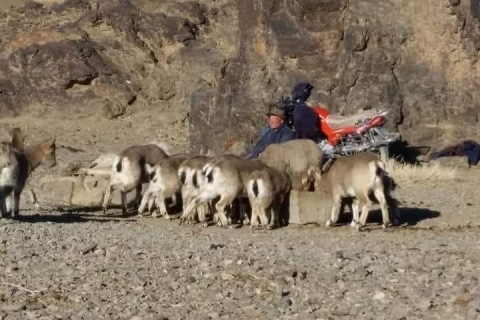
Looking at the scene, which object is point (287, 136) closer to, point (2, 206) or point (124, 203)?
point (124, 203)

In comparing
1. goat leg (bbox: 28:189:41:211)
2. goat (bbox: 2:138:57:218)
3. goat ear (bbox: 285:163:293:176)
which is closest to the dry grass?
goat ear (bbox: 285:163:293:176)

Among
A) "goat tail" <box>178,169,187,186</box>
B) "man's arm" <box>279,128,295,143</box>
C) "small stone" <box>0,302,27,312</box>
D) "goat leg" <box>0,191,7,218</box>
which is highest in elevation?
"man's arm" <box>279,128,295,143</box>

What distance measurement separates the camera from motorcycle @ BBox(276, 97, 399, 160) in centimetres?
1992

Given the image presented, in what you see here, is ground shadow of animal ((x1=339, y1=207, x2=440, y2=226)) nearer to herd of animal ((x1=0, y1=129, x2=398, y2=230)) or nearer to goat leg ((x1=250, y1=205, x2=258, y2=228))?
herd of animal ((x1=0, y1=129, x2=398, y2=230))

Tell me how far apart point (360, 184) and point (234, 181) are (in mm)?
1759

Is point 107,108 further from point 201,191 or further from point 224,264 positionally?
point 224,264

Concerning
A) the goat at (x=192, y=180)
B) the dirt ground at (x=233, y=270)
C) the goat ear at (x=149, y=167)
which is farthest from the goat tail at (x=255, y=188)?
the goat ear at (x=149, y=167)

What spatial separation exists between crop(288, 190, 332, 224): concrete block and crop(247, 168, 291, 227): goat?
202 millimetres

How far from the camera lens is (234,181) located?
1484cm

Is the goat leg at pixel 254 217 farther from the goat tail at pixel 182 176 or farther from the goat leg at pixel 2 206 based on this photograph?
the goat leg at pixel 2 206

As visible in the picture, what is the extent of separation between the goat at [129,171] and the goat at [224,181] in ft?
6.36

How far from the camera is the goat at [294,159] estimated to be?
1598cm

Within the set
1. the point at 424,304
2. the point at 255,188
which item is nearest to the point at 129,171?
the point at 255,188

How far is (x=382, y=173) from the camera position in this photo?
1471 cm
